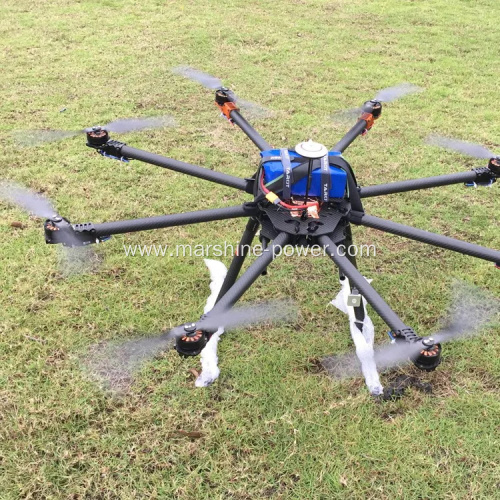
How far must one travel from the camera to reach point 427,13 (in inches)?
578

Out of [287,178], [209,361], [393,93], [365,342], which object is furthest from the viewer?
[393,93]

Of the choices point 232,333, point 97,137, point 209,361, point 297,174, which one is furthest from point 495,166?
point 97,137

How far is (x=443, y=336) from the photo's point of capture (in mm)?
3074

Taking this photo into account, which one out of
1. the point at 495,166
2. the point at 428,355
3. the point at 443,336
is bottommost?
the point at 443,336

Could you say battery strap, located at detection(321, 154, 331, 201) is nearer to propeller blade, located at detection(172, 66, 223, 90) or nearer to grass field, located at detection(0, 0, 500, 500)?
grass field, located at detection(0, 0, 500, 500)

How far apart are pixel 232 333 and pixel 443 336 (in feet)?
7.37

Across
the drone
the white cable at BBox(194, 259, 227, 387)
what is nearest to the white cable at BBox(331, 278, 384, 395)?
the drone

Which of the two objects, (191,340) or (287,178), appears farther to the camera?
(287,178)

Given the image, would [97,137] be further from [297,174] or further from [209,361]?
[209,361]

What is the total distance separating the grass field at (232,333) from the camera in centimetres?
366

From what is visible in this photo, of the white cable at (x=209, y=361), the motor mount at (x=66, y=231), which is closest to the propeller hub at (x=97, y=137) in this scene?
the motor mount at (x=66, y=231)

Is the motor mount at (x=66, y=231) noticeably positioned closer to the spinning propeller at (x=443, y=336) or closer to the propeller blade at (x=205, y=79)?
the spinning propeller at (x=443, y=336)

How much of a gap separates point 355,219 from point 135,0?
563 inches

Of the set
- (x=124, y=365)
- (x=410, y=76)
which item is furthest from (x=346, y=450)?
(x=410, y=76)
